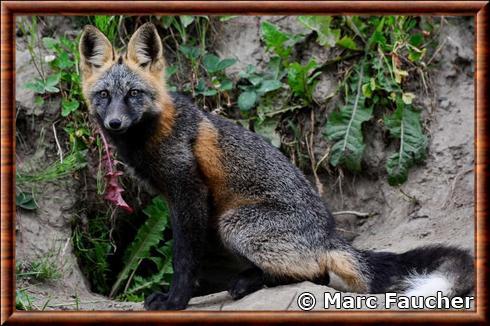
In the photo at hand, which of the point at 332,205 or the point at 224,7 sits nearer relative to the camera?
the point at 224,7

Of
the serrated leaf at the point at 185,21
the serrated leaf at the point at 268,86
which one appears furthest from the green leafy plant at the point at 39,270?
the serrated leaf at the point at 185,21

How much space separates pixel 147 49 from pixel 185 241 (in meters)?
2.12

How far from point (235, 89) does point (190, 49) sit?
0.88m

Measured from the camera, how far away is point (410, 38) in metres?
9.27

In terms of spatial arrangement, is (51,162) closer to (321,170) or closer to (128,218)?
(128,218)

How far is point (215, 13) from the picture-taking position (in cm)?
547

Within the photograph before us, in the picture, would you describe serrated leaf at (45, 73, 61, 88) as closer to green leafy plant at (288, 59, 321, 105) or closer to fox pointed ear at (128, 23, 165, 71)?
fox pointed ear at (128, 23, 165, 71)

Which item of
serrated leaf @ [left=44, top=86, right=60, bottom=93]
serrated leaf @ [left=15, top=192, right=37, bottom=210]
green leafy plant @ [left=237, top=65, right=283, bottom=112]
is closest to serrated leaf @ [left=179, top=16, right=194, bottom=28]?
green leafy plant @ [left=237, top=65, right=283, bottom=112]

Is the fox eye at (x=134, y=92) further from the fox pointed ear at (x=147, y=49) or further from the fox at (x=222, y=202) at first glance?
the fox pointed ear at (x=147, y=49)

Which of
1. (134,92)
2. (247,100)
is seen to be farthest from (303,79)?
(134,92)

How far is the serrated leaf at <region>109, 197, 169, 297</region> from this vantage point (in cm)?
873

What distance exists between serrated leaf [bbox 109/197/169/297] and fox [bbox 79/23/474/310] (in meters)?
1.80

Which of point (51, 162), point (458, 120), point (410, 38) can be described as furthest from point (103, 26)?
point (458, 120)

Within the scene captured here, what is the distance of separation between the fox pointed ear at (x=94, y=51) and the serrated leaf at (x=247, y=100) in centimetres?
260
